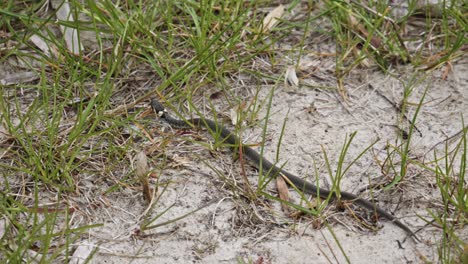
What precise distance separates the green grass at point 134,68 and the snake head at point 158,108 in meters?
0.06

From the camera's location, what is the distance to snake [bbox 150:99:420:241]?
11.3 feet

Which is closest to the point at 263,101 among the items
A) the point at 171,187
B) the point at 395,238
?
the point at 171,187

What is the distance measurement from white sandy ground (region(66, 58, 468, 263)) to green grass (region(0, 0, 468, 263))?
0.32 ft

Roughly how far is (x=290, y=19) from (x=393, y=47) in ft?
2.38

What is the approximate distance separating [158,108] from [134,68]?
1.33 feet

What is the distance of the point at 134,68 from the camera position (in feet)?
14.4

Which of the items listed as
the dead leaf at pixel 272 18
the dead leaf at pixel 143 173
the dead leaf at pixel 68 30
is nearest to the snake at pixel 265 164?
the dead leaf at pixel 143 173

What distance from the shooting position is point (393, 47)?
4.45 meters

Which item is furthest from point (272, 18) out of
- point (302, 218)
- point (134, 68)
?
point (302, 218)

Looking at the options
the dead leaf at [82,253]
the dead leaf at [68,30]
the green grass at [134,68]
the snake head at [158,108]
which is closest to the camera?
the dead leaf at [82,253]

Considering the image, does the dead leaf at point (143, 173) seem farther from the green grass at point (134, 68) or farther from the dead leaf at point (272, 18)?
the dead leaf at point (272, 18)

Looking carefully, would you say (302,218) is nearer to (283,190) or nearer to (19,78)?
(283,190)

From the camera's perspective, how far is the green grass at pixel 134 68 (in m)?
3.61

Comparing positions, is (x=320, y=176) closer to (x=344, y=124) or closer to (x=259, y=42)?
(x=344, y=124)
